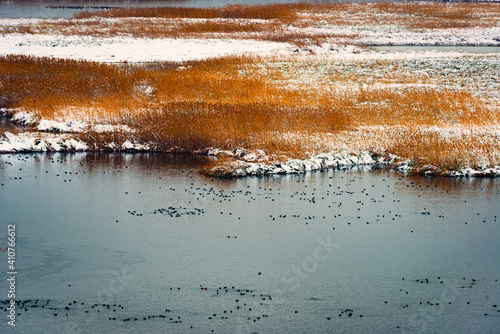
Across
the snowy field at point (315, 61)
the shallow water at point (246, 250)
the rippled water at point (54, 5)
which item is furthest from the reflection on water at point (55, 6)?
the shallow water at point (246, 250)

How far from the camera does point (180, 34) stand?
53031 mm

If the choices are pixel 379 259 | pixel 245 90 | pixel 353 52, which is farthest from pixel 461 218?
pixel 353 52

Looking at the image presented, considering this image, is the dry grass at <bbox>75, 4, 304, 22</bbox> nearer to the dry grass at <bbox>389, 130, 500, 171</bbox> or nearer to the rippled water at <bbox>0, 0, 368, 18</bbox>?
the rippled water at <bbox>0, 0, 368, 18</bbox>

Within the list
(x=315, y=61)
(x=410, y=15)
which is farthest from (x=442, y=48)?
(x=410, y=15)

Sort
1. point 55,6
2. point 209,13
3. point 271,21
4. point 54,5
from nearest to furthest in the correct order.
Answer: point 271,21, point 209,13, point 55,6, point 54,5

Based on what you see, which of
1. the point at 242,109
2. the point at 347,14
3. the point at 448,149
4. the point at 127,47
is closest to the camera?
the point at 448,149

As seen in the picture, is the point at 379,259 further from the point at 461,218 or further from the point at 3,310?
the point at 3,310

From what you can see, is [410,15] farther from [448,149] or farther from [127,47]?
[448,149]

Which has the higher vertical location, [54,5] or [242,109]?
[54,5]

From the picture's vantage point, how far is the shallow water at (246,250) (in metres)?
12.8

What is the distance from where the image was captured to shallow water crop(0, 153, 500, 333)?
1284 centimetres

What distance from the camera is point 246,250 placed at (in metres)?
16.5

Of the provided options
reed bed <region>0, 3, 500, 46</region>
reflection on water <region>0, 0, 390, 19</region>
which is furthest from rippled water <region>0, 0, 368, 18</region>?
reed bed <region>0, 3, 500, 46</region>

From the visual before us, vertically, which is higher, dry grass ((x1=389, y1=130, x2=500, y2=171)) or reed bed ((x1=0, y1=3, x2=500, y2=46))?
reed bed ((x1=0, y1=3, x2=500, y2=46))
